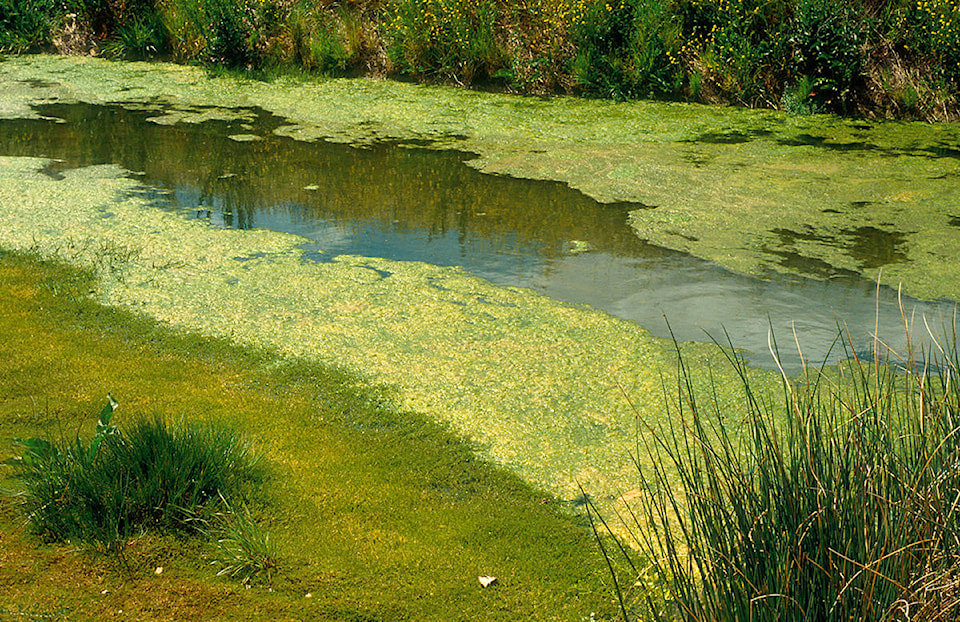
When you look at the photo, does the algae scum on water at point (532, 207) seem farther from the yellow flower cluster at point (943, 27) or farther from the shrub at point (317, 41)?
the shrub at point (317, 41)

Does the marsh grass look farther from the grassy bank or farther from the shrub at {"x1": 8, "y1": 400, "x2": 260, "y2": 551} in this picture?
the shrub at {"x1": 8, "y1": 400, "x2": 260, "y2": 551}

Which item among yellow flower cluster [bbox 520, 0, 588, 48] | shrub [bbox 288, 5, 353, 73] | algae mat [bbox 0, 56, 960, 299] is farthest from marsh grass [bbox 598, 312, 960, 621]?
shrub [bbox 288, 5, 353, 73]

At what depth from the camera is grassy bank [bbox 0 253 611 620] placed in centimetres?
210

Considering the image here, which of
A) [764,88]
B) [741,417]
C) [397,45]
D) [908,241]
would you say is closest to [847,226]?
[908,241]

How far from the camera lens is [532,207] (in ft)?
18.2

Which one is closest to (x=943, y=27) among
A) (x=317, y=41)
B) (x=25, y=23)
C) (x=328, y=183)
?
(x=328, y=183)

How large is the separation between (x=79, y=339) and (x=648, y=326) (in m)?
2.29

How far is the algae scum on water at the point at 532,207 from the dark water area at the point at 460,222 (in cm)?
16

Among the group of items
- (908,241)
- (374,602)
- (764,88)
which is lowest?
(374,602)

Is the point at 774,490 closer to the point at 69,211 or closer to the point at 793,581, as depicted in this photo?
the point at 793,581

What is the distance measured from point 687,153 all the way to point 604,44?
236 centimetres

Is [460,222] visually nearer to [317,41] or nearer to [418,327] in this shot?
[418,327]

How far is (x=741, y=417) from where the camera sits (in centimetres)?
301

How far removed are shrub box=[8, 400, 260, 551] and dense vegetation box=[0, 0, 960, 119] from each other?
6.71 meters
